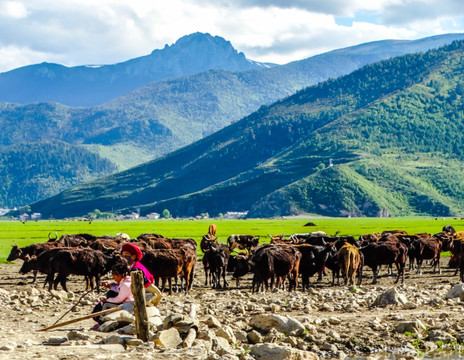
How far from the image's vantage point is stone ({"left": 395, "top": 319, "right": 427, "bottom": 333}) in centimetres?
1609

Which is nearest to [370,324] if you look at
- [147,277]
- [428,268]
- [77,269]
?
[147,277]

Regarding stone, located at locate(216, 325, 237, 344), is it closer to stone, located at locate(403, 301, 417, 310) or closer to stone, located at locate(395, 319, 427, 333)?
stone, located at locate(395, 319, 427, 333)

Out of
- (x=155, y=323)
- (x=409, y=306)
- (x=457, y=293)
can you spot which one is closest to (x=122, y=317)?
(x=155, y=323)

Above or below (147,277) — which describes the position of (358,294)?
below

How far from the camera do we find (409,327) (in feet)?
53.0

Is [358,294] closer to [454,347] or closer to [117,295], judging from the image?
[454,347]

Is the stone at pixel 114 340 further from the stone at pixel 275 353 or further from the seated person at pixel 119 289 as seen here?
the stone at pixel 275 353

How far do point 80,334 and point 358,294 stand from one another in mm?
11421

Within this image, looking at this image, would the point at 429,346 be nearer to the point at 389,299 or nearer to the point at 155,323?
the point at 389,299

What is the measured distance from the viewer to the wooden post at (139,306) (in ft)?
40.5

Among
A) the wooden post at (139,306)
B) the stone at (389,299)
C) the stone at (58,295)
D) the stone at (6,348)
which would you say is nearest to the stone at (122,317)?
the wooden post at (139,306)

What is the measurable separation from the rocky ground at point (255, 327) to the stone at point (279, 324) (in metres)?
0.02

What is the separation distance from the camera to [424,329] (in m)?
16.4

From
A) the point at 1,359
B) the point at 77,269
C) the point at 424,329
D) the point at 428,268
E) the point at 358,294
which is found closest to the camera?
the point at 1,359
